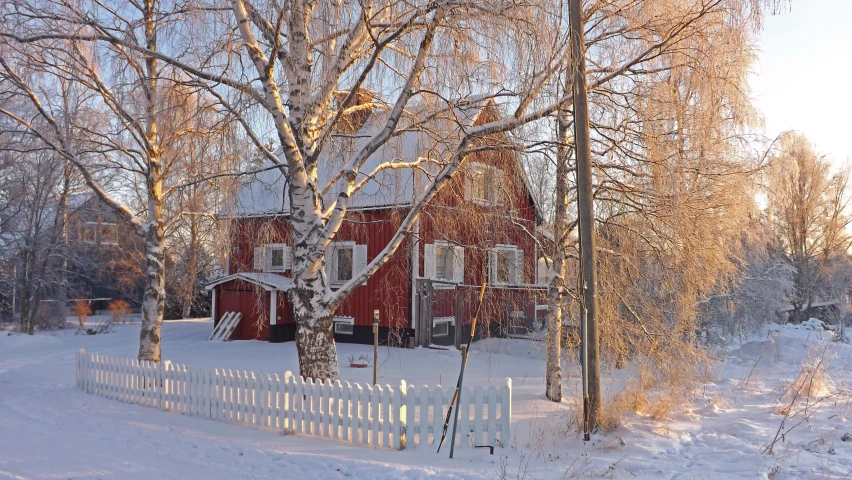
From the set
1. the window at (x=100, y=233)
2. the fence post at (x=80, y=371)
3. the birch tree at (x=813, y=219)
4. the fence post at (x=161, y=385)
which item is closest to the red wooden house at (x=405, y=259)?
the fence post at (x=161, y=385)

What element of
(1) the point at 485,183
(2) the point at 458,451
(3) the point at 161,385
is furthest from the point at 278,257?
(2) the point at 458,451

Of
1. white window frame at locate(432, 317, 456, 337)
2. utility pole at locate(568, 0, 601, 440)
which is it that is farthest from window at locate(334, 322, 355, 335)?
utility pole at locate(568, 0, 601, 440)

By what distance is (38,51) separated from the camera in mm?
10656

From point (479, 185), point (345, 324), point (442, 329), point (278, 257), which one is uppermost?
point (479, 185)

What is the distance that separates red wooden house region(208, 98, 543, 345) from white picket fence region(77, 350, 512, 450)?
2.36 m

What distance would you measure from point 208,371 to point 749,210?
8683mm

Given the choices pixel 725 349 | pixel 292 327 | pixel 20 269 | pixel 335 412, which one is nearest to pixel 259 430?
pixel 335 412

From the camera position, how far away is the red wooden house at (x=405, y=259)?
33.4 feet

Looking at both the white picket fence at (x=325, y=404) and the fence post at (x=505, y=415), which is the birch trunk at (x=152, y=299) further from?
the fence post at (x=505, y=415)

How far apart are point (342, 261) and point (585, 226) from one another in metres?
13.2

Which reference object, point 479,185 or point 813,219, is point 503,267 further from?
point 813,219

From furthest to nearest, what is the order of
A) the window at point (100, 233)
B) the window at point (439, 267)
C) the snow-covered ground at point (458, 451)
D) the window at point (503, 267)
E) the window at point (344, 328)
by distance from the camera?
the window at point (100, 233)
the window at point (344, 328)
the window at point (439, 267)
the window at point (503, 267)
the snow-covered ground at point (458, 451)

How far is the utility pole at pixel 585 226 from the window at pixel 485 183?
2284 mm

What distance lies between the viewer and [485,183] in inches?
400
